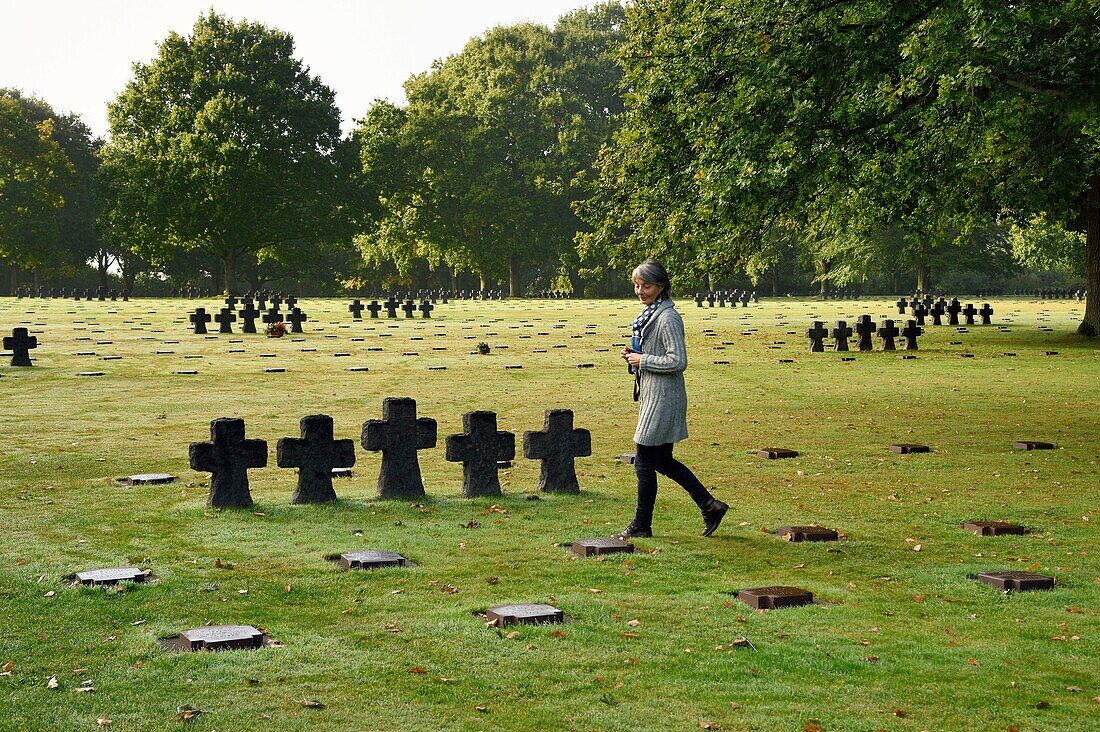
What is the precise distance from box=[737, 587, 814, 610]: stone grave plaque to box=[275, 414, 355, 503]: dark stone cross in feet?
13.7

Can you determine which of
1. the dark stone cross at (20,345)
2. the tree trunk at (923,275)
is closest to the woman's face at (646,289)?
the dark stone cross at (20,345)

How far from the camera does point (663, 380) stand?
9398 millimetres

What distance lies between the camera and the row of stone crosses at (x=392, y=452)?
33.6ft

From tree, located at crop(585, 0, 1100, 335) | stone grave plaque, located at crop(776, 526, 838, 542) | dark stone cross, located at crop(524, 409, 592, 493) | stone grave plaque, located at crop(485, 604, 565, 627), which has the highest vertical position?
tree, located at crop(585, 0, 1100, 335)

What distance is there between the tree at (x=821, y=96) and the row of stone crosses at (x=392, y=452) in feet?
17.2

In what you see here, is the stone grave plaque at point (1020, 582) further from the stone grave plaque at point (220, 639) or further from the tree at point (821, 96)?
the tree at point (821, 96)

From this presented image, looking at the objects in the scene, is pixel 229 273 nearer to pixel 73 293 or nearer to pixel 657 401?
pixel 73 293

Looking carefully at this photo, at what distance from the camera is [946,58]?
13.9 meters

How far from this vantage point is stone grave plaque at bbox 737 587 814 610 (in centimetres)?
730

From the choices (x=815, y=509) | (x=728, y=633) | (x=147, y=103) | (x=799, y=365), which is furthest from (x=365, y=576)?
(x=147, y=103)

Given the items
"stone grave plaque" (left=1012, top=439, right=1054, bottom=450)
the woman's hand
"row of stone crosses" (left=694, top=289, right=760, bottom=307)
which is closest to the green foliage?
"row of stone crosses" (left=694, top=289, right=760, bottom=307)

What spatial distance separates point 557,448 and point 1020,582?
14.8 ft

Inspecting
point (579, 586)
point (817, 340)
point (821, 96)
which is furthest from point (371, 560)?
point (817, 340)

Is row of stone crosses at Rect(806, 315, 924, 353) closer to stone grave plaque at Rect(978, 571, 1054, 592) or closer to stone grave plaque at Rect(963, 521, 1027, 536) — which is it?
stone grave plaque at Rect(963, 521, 1027, 536)
